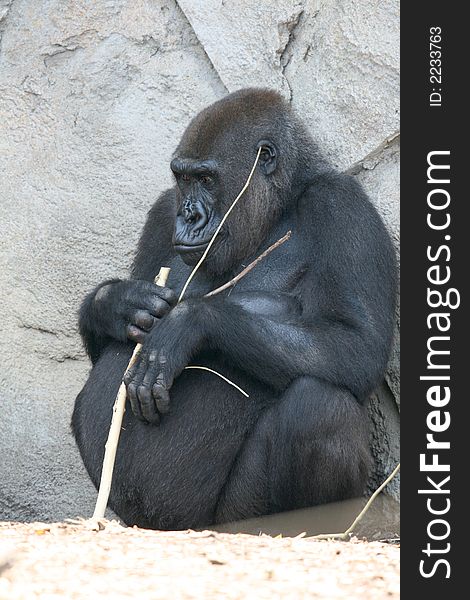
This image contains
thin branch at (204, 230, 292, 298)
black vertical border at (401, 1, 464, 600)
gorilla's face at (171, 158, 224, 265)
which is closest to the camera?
black vertical border at (401, 1, 464, 600)

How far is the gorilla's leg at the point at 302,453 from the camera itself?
4.12 metres

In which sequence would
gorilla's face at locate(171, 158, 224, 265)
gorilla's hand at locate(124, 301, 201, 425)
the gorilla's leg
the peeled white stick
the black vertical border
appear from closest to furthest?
the black vertical border < the peeled white stick < the gorilla's leg < gorilla's hand at locate(124, 301, 201, 425) < gorilla's face at locate(171, 158, 224, 265)

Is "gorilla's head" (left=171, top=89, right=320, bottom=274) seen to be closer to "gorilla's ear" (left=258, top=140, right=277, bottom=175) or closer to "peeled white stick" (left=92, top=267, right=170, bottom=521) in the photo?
"gorilla's ear" (left=258, top=140, right=277, bottom=175)

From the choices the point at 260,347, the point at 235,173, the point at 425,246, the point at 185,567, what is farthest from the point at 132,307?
the point at 185,567

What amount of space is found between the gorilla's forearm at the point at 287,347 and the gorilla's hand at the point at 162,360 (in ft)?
0.10

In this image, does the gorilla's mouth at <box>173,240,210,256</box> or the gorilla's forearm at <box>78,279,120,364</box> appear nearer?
the gorilla's mouth at <box>173,240,210,256</box>

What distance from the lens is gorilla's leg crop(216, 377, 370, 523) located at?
13.5 feet

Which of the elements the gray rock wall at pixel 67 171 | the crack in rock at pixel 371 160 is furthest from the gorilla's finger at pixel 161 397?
the crack in rock at pixel 371 160

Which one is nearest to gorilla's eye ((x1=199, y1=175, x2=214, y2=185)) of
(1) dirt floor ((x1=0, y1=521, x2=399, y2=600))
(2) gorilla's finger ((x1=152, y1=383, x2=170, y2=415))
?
(2) gorilla's finger ((x1=152, y1=383, x2=170, y2=415))

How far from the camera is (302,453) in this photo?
4.12 metres

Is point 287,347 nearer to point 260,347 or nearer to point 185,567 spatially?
point 260,347

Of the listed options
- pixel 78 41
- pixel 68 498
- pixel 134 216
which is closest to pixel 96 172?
pixel 134 216

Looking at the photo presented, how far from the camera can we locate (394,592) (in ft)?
8.90

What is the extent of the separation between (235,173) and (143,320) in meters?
0.70
